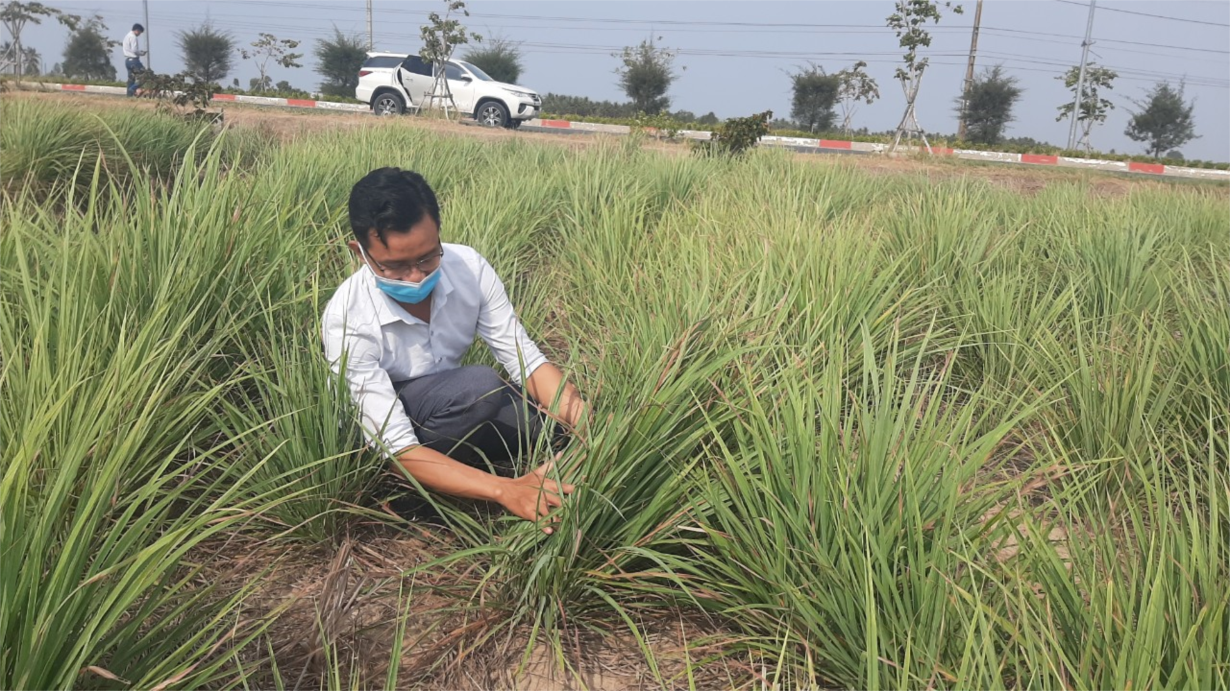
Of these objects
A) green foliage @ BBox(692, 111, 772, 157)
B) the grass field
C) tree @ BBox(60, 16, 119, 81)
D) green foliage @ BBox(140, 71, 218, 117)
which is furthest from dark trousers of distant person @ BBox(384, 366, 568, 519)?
tree @ BBox(60, 16, 119, 81)

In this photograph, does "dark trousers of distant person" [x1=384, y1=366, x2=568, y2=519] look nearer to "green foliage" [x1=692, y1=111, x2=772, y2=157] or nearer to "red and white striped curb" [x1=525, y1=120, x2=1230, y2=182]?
"green foliage" [x1=692, y1=111, x2=772, y2=157]

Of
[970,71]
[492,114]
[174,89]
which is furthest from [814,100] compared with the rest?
[174,89]

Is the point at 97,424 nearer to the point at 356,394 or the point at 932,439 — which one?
the point at 356,394

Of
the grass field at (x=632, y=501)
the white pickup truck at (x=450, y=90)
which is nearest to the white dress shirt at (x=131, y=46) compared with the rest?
the white pickup truck at (x=450, y=90)

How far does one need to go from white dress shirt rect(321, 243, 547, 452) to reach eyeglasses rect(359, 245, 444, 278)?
2.2 inches

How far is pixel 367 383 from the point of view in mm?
2102

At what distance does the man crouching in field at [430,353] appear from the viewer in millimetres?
1997

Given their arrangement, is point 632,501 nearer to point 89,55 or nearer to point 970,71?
point 970,71

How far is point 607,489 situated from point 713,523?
30 centimetres

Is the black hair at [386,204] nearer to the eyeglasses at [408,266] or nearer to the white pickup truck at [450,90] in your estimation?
the eyeglasses at [408,266]

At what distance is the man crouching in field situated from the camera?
2.00m

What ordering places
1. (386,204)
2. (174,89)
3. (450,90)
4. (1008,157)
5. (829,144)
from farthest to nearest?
(829,144), (1008,157), (450,90), (174,89), (386,204)

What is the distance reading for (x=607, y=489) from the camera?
184cm

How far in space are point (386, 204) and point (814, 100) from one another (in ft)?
87.3
